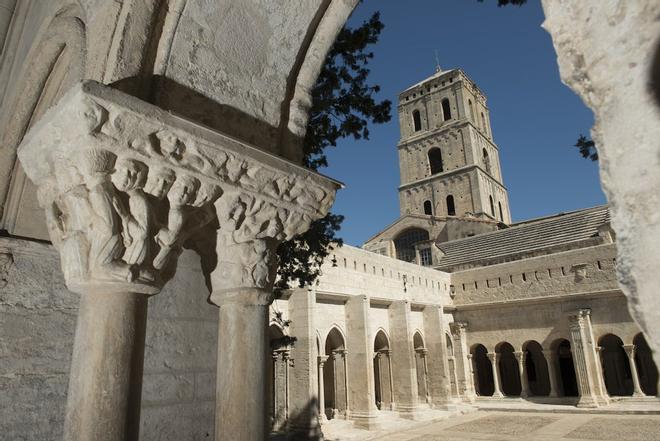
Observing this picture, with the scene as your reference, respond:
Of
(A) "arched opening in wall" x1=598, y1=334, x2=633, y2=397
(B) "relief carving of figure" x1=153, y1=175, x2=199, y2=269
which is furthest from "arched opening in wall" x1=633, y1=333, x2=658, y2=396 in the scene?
(B) "relief carving of figure" x1=153, y1=175, x2=199, y2=269

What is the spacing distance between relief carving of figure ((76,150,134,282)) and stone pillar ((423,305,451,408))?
15643 millimetres

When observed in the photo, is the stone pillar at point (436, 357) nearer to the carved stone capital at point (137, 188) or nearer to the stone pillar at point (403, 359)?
the stone pillar at point (403, 359)

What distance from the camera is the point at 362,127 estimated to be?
5.29 m

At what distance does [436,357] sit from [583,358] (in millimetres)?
4952

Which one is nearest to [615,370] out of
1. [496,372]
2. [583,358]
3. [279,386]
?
[583,358]

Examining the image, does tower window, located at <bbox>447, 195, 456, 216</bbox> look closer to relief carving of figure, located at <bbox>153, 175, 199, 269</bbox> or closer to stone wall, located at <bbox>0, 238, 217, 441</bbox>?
stone wall, located at <bbox>0, 238, 217, 441</bbox>

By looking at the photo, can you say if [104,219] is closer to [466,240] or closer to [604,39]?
[604,39]

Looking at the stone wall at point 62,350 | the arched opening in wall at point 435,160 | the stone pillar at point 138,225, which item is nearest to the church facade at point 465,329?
the stone wall at point 62,350

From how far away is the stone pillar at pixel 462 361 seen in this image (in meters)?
17.7

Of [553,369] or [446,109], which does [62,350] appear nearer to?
[553,369]

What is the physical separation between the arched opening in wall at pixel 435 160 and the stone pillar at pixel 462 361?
737 inches

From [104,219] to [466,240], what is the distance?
24.2 meters

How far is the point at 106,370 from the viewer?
169cm

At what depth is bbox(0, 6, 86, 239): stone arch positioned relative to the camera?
9.18 ft
